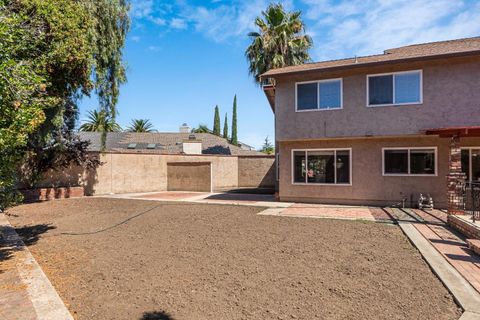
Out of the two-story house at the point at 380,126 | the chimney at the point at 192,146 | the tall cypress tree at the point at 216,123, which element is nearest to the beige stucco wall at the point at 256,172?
the chimney at the point at 192,146

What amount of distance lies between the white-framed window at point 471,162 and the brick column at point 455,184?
7.64ft

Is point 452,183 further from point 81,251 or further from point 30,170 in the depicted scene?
point 30,170

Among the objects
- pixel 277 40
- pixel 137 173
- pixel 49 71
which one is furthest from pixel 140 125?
pixel 49 71

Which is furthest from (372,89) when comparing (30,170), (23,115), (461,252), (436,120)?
(30,170)

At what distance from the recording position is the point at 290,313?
3.97m

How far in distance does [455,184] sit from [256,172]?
55.7ft

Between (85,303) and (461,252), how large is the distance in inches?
314

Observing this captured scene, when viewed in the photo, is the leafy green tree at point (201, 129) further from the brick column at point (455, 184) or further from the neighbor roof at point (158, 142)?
the brick column at point (455, 184)

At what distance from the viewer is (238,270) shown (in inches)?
219

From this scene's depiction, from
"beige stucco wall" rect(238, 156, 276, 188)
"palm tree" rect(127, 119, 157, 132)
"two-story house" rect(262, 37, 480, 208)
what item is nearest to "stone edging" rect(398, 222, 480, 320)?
"two-story house" rect(262, 37, 480, 208)

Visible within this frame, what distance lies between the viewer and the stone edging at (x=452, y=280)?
12.9 feet

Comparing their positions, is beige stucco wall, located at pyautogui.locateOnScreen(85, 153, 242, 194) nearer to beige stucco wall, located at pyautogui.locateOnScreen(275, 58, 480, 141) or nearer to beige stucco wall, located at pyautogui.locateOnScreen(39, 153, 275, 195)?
beige stucco wall, located at pyautogui.locateOnScreen(39, 153, 275, 195)

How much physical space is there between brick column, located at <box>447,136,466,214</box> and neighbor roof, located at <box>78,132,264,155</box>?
→ 79.9 ft

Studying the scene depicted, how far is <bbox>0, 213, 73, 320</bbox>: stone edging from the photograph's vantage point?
3939 millimetres
